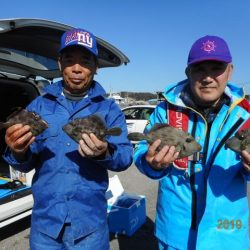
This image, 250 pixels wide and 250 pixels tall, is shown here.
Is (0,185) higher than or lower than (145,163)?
lower

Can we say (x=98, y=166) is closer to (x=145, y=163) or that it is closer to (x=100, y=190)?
(x=100, y=190)

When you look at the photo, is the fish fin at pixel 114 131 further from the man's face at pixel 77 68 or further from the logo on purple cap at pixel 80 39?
the logo on purple cap at pixel 80 39

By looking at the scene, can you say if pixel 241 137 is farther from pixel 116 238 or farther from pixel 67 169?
pixel 116 238

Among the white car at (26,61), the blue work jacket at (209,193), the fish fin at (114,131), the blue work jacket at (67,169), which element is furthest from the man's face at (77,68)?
the white car at (26,61)

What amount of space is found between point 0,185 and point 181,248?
3.58 meters

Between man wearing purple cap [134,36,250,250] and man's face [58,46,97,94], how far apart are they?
73 cm

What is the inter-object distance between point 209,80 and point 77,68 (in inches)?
40.2

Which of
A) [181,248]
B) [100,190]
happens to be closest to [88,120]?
[100,190]

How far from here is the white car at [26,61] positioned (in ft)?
13.6

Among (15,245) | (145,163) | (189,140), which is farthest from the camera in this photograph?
(15,245)

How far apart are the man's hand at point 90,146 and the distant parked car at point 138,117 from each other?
1212cm

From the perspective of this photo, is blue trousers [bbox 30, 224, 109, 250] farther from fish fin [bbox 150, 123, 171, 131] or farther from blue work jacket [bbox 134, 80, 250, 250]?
fish fin [bbox 150, 123, 171, 131]

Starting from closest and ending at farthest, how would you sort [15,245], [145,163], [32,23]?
[145,163], [32,23], [15,245]

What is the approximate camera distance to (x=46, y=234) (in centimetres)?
260
